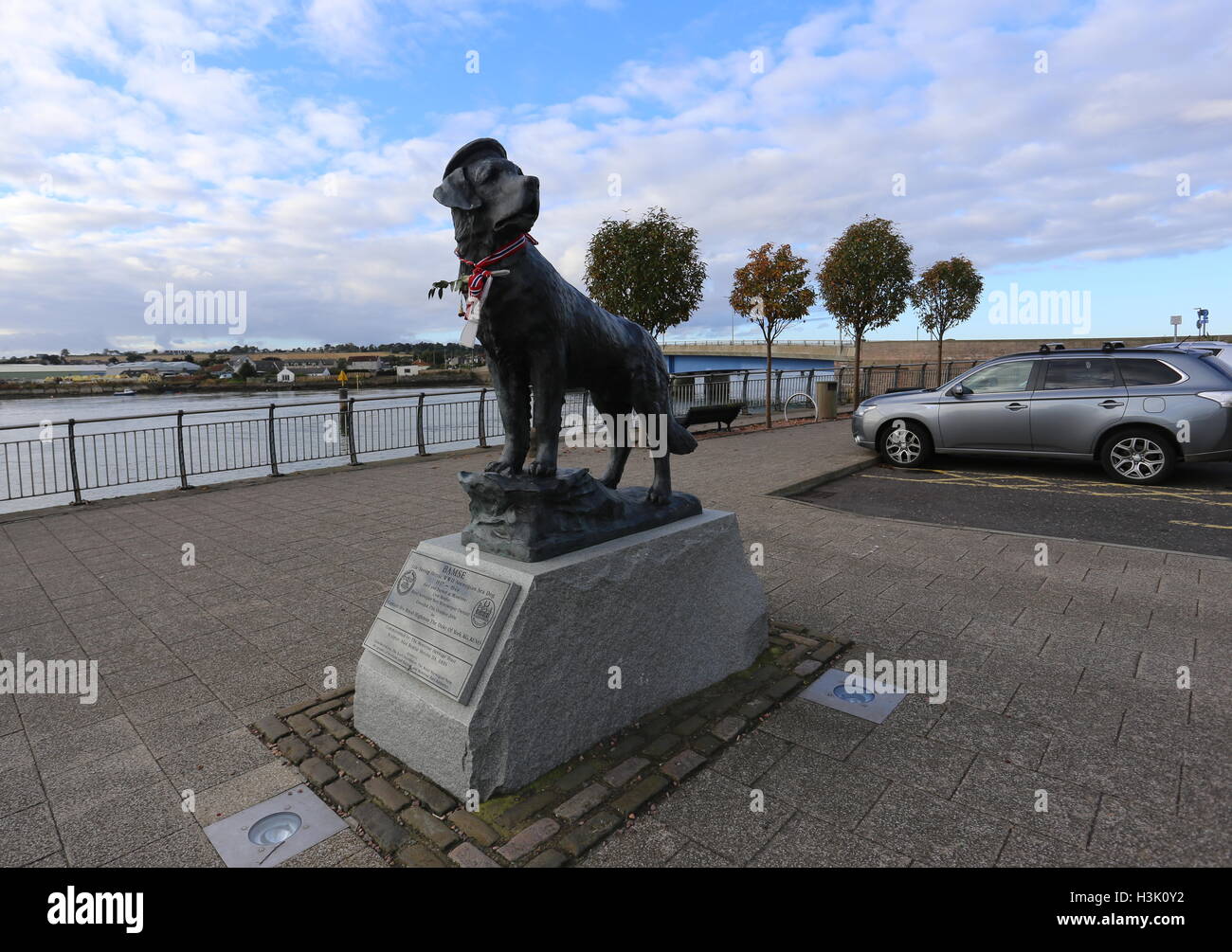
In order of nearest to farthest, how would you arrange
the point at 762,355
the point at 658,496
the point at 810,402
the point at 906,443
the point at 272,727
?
the point at 272,727, the point at 658,496, the point at 906,443, the point at 810,402, the point at 762,355

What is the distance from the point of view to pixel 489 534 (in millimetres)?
3227

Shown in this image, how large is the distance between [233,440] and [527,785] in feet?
33.6

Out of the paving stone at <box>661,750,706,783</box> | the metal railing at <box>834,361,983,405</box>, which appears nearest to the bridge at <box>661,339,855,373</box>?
the metal railing at <box>834,361,983,405</box>

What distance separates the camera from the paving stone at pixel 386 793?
2.65m

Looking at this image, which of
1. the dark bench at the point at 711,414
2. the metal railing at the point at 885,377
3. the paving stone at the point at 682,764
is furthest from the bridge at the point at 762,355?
the paving stone at the point at 682,764

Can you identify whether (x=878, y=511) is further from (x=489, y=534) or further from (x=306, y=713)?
(x=306, y=713)

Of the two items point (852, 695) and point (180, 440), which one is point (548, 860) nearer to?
point (852, 695)

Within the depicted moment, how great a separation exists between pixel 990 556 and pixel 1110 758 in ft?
10.3

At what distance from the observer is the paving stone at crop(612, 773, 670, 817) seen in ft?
8.51

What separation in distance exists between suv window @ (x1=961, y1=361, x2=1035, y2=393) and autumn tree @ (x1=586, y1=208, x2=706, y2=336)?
754cm

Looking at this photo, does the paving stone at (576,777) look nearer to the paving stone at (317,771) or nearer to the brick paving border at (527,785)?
the brick paving border at (527,785)

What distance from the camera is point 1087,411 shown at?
8.84m

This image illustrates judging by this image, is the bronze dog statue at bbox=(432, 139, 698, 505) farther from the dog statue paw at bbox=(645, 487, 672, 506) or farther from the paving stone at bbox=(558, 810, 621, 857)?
the paving stone at bbox=(558, 810, 621, 857)

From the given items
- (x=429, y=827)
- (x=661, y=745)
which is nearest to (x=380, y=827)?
(x=429, y=827)
